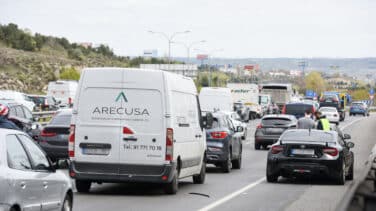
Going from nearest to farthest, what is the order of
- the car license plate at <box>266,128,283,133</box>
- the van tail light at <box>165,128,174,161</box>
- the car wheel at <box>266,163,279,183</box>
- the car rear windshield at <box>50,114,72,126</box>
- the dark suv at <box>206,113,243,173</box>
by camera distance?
the van tail light at <box>165,128,174,161</box>
the car wheel at <box>266,163,279,183</box>
the dark suv at <box>206,113,243,173</box>
the car rear windshield at <box>50,114,72,126</box>
the car license plate at <box>266,128,283,133</box>

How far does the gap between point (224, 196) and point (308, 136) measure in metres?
4.27

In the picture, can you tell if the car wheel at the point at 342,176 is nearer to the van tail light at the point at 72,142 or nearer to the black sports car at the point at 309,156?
the black sports car at the point at 309,156

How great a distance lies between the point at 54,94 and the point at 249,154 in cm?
3426

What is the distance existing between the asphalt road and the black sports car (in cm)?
34

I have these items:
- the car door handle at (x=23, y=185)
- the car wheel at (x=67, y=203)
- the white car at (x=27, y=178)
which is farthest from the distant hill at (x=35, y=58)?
the car door handle at (x=23, y=185)

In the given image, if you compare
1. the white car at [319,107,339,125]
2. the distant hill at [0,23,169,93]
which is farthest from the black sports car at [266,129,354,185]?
the distant hill at [0,23,169,93]

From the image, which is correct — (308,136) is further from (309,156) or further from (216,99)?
(216,99)

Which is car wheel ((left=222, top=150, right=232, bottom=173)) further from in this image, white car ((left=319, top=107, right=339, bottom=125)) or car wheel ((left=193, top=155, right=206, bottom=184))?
white car ((left=319, top=107, right=339, bottom=125))

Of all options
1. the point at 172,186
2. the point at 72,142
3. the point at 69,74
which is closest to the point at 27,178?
the point at 72,142

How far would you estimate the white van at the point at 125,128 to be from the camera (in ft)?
62.4

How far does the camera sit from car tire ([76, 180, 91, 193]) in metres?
19.7

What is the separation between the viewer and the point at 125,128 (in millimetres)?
19188

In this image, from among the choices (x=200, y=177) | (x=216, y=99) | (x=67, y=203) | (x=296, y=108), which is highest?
(x=67, y=203)

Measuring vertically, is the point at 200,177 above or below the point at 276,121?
above
